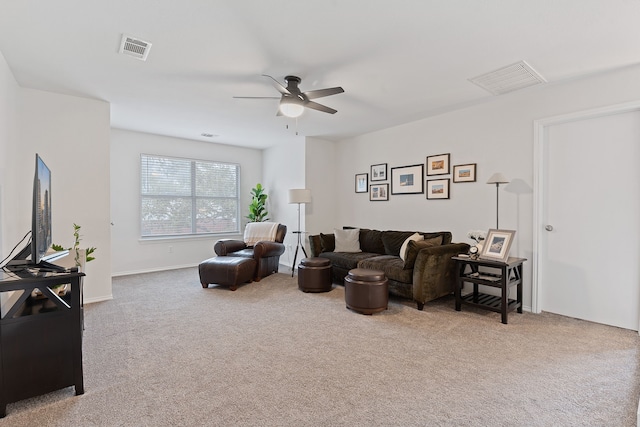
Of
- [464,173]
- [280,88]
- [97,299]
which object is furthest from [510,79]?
[97,299]

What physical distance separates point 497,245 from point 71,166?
5114 mm

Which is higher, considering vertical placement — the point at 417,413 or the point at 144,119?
the point at 144,119

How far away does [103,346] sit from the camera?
2727 millimetres

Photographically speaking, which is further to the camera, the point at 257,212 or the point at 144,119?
the point at 257,212

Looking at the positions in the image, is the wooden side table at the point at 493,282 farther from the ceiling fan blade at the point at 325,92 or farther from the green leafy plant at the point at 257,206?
the green leafy plant at the point at 257,206

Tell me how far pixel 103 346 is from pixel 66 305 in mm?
920

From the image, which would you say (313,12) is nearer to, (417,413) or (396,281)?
(417,413)

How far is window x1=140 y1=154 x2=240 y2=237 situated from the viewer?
5918 millimetres

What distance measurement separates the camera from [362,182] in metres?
5.90

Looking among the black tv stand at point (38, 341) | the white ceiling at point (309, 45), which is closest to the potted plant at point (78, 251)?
the black tv stand at point (38, 341)

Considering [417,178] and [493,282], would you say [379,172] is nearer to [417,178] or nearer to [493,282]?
[417,178]

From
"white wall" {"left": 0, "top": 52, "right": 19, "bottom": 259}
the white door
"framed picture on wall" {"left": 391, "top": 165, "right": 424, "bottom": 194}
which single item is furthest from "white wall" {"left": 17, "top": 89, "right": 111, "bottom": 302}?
the white door

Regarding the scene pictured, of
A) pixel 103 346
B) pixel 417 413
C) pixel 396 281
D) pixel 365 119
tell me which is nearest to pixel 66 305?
pixel 103 346

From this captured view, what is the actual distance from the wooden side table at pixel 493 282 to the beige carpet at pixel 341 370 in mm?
134
